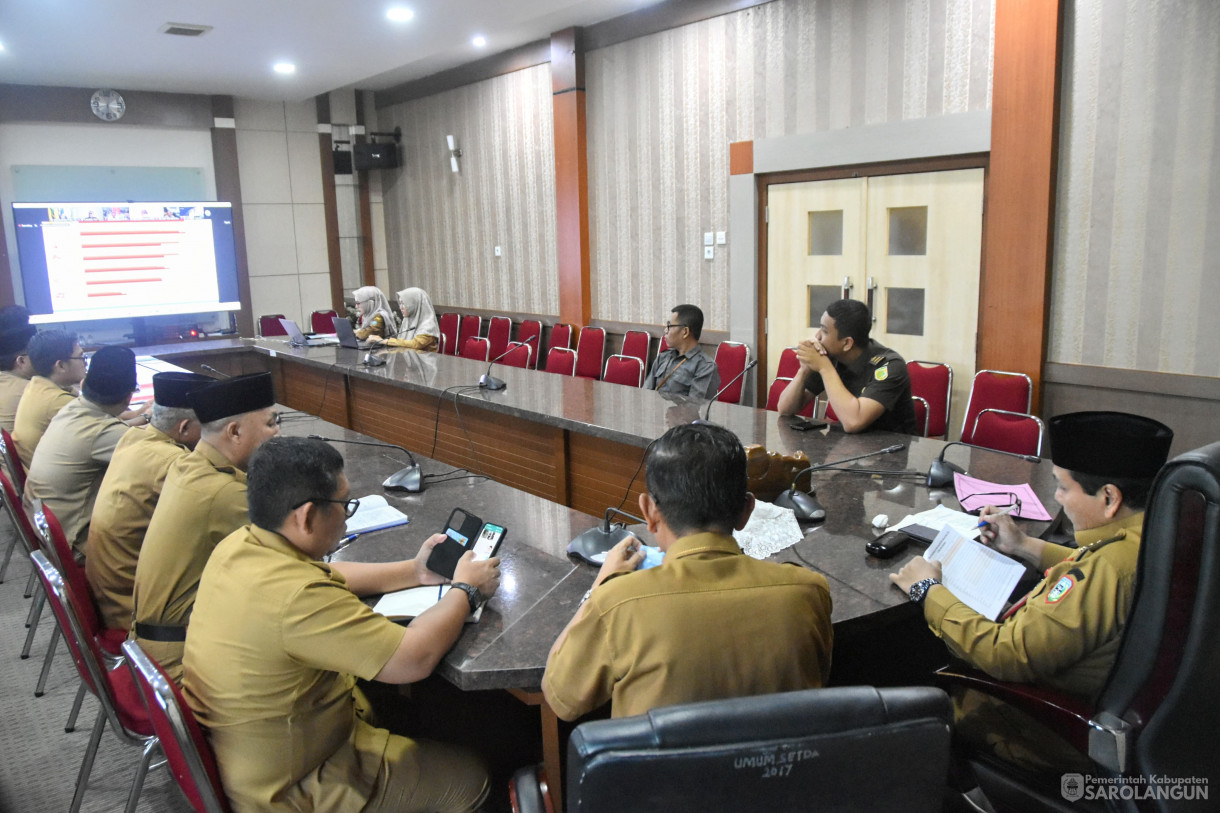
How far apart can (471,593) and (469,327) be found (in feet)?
22.6

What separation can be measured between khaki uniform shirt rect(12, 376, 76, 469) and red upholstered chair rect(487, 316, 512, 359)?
4.26 metres

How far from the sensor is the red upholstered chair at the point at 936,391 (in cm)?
448

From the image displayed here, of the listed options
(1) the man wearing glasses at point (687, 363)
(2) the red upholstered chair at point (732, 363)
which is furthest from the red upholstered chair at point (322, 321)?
(1) the man wearing glasses at point (687, 363)

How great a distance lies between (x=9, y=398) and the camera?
4.22 metres

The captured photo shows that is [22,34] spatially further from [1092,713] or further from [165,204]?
[1092,713]

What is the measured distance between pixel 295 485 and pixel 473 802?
2.51 feet

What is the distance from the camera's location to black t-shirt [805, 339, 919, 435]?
3.16 m

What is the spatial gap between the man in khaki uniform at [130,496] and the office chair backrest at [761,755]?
5.75 feet

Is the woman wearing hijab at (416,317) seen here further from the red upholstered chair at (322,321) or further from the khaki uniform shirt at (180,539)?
the khaki uniform shirt at (180,539)

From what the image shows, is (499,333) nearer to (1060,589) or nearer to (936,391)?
(936,391)

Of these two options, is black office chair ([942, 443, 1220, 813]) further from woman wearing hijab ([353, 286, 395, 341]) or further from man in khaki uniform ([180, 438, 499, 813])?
woman wearing hijab ([353, 286, 395, 341])

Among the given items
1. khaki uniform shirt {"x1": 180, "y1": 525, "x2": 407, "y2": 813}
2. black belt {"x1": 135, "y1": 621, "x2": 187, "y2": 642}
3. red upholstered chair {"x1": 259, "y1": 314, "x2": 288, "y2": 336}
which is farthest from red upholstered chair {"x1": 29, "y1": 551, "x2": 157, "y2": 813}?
red upholstered chair {"x1": 259, "y1": 314, "x2": 288, "y2": 336}

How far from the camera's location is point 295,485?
1622 millimetres

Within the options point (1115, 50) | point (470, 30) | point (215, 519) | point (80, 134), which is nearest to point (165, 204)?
point (80, 134)
